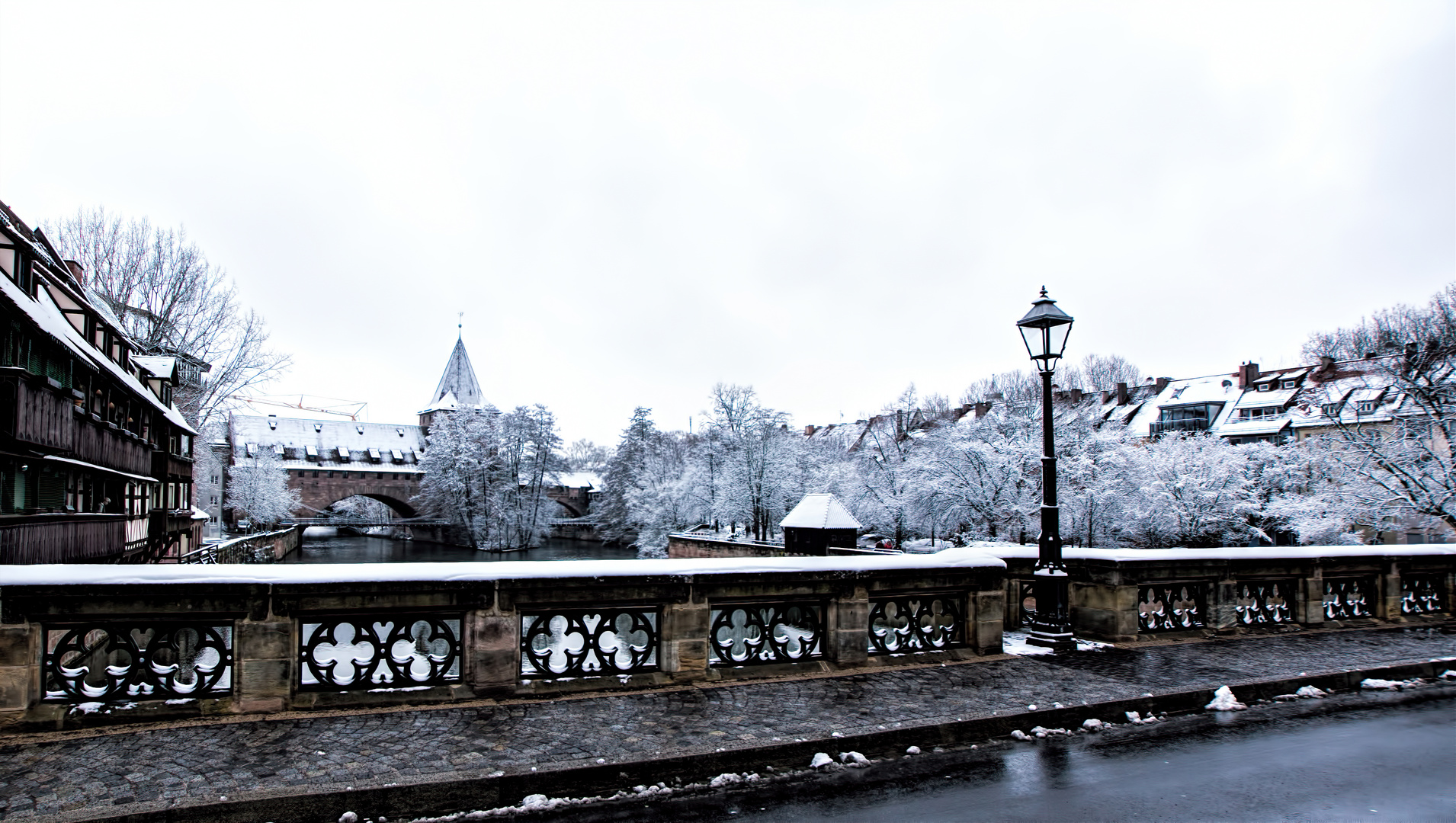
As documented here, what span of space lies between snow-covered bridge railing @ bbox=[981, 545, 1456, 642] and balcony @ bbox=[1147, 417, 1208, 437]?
43.1 m

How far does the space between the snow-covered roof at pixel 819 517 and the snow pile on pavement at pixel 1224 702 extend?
27.1 meters

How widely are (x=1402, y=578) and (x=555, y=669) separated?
11.3 metres

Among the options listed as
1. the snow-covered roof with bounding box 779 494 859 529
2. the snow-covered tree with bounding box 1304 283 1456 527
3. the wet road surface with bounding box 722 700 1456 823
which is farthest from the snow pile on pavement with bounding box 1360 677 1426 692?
the snow-covered roof with bounding box 779 494 859 529

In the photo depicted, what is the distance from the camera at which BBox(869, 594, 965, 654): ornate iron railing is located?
7543mm

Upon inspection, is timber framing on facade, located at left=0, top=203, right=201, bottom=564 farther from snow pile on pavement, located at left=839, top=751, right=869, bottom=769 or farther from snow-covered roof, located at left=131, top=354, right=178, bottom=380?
snow pile on pavement, located at left=839, top=751, right=869, bottom=769

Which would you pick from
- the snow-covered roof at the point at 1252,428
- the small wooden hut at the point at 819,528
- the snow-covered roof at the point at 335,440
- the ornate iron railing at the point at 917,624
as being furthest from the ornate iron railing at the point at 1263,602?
the snow-covered roof at the point at 335,440

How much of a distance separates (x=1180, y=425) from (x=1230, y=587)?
49084 mm

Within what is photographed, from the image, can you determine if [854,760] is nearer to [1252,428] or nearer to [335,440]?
[1252,428]

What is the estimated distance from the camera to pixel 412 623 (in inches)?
235

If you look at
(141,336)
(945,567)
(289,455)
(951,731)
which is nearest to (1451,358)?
(945,567)

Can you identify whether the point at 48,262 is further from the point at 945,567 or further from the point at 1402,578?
the point at 1402,578

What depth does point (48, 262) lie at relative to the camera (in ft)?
66.1

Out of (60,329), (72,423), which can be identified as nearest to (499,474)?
(72,423)

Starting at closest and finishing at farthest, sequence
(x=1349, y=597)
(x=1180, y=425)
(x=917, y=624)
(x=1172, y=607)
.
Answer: (x=917, y=624), (x=1172, y=607), (x=1349, y=597), (x=1180, y=425)
